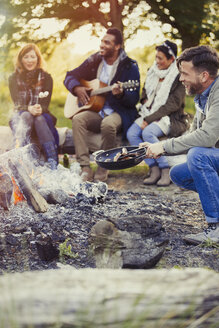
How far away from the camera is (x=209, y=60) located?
3645mm

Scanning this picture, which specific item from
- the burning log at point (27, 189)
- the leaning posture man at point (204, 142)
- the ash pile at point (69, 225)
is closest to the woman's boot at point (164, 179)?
the ash pile at point (69, 225)

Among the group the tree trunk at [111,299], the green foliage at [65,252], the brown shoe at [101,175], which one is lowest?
the brown shoe at [101,175]

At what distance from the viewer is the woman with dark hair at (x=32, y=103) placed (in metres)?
6.46

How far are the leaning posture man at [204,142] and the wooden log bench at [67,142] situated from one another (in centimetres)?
276

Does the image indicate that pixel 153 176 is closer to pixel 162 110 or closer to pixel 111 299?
pixel 162 110

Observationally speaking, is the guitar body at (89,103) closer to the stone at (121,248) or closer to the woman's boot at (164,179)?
the woman's boot at (164,179)

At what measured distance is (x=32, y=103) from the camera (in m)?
6.64

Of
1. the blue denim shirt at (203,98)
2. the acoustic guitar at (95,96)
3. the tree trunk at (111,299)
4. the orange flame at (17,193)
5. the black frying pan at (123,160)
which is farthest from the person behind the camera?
the acoustic guitar at (95,96)

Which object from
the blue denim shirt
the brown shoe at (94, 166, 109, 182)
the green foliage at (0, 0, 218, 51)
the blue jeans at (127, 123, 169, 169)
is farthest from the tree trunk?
the green foliage at (0, 0, 218, 51)

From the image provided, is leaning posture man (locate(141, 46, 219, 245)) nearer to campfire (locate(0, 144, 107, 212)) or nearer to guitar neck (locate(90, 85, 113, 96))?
campfire (locate(0, 144, 107, 212))

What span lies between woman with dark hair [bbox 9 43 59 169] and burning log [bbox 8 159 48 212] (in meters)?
1.93

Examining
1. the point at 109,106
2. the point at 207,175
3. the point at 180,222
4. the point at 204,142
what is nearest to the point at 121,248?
the point at 207,175

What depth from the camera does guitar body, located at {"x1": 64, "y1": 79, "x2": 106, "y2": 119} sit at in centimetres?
658

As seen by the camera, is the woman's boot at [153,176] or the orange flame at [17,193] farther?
the woman's boot at [153,176]
